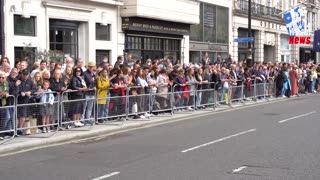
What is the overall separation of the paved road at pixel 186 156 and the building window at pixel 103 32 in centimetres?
1156

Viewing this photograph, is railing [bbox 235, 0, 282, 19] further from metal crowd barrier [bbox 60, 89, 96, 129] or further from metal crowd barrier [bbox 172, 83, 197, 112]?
metal crowd barrier [bbox 60, 89, 96, 129]

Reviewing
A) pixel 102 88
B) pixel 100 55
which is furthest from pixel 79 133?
pixel 100 55

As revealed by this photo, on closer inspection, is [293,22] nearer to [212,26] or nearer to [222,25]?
[222,25]

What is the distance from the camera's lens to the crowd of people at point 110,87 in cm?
1246

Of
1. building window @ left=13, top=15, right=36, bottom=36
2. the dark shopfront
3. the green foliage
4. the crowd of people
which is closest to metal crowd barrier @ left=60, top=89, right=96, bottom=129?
the crowd of people

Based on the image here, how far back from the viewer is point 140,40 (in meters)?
27.8

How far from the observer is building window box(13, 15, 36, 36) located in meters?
20.4

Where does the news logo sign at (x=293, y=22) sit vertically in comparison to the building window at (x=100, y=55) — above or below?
above

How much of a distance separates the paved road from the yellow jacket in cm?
144

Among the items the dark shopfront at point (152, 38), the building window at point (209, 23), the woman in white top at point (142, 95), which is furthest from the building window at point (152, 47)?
the woman in white top at point (142, 95)

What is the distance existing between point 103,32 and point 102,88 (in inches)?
444

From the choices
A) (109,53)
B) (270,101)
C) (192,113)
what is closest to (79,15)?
(109,53)

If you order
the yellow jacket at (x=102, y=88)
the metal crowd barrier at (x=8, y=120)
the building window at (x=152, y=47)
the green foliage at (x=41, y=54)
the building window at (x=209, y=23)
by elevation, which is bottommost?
the metal crowd barrier at (x=8, y=120)

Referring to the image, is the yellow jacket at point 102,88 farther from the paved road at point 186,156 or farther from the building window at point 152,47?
the building window at point 152,47
